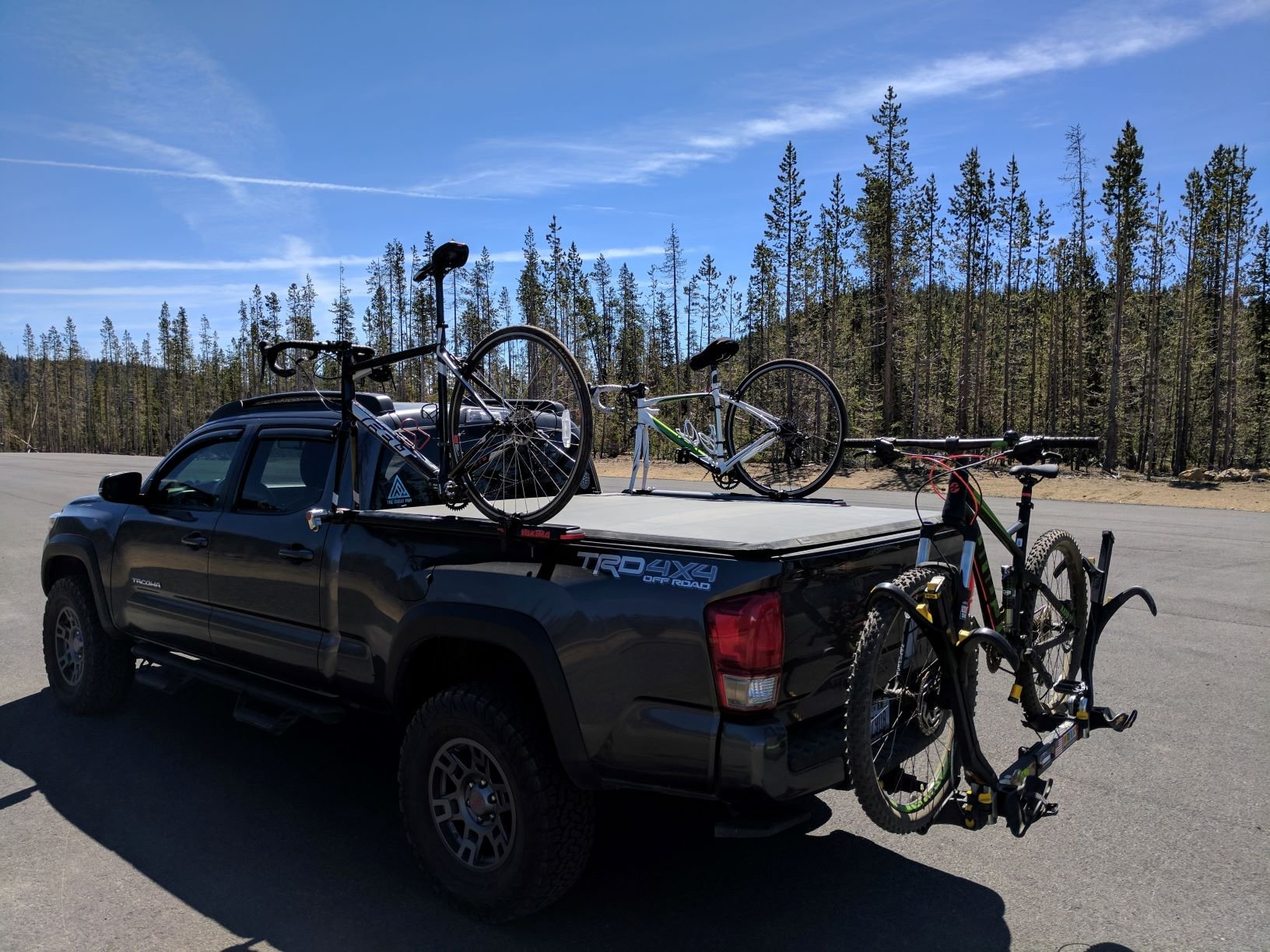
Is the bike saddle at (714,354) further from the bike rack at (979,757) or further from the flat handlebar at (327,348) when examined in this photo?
the bike rack at (979,757)

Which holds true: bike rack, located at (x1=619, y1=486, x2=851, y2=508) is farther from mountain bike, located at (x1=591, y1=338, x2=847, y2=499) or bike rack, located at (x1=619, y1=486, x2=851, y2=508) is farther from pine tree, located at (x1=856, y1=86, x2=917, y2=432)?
pine tree, located at (x1=856, y1=86, x2=917, y2=432)

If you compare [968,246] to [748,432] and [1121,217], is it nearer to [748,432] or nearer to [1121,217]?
[1121,217]

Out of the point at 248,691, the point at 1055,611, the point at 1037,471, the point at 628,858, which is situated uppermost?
the point at 1037,471

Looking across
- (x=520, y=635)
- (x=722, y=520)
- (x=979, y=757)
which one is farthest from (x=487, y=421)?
(x=979, y=757)

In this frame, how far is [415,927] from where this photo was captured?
3240mm

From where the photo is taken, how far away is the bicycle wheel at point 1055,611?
3637 mm

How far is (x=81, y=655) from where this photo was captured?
5.73 meters

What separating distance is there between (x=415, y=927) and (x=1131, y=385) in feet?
195

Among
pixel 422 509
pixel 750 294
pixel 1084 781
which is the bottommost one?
pixel 1084 781

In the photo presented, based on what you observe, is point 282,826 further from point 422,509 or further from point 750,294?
point 750,294

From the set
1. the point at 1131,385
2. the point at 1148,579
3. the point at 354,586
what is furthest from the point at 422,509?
the point at 1131,385

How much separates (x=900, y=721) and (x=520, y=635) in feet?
4.87

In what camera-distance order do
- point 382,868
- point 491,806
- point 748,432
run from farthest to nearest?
point 748,432, point 382,868, point 491,806

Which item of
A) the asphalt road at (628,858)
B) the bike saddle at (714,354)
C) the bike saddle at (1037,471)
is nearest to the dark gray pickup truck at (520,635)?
the asphalt road at (628,858)
